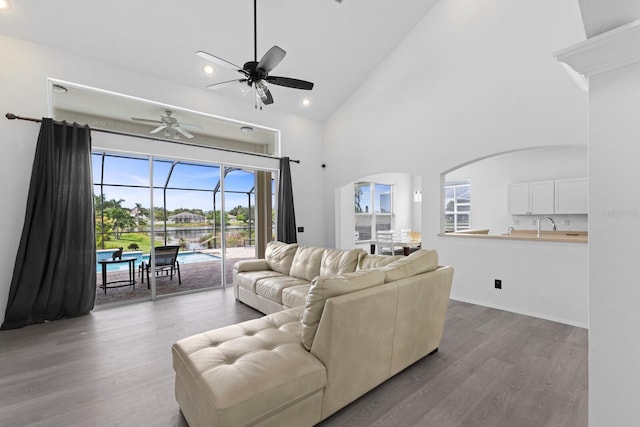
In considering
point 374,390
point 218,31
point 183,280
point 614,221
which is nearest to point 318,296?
point 374,390

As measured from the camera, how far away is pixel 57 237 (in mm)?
3639

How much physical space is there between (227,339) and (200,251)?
3.65 metres

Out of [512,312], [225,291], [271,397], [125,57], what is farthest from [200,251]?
[512,312]

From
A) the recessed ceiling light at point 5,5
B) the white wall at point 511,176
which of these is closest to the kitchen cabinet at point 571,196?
the white wall at point 511,176

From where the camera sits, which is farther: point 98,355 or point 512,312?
point 512,312

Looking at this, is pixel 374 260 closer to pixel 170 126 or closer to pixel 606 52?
pixel 606 52

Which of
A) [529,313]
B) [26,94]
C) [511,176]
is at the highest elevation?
[26,94]

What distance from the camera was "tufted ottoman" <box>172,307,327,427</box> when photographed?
1.40 metres

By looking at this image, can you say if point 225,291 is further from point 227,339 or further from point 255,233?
point 227,339

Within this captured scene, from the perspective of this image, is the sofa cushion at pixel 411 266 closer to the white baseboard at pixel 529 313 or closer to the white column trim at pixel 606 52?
the white column trim at pixel 606 52

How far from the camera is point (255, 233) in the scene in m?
5.94

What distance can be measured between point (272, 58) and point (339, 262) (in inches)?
88.4

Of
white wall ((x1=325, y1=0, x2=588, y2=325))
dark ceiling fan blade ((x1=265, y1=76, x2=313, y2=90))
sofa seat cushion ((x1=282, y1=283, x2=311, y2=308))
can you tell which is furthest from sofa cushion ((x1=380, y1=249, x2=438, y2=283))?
dark ceiling fan blade ((x1=265, y1=76, x2=313, y2=90))

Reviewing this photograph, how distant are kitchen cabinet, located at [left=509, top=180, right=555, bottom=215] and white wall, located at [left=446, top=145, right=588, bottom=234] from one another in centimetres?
22
